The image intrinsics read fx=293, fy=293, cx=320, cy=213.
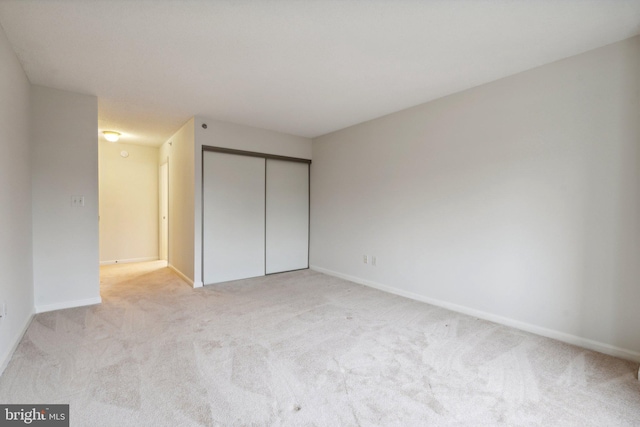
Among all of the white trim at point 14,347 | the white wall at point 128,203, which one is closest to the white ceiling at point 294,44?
the white trim at point 14,347

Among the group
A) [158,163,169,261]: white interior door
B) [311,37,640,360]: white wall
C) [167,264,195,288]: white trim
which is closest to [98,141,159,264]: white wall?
[158,163,169,261]: white interior door

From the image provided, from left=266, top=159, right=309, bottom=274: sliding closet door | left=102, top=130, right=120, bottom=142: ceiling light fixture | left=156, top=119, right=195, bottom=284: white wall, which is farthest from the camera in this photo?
left=266, top=159, right=309, bottom=274: sliding closet door

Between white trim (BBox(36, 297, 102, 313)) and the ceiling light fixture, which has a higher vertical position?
the ceiling light fixture

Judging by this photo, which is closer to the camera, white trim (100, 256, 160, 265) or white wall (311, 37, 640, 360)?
white wall (311, 37, 640, 360)

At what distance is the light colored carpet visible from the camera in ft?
5.41

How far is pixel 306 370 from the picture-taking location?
207 cm

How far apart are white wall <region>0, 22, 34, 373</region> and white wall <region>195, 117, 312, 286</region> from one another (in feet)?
5.55

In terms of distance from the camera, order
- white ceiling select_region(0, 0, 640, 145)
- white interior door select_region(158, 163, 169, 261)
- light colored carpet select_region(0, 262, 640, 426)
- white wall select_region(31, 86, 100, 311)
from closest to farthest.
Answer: light colored carpet select_region(0, 262, 640, 426) → white ceiling select_region(0, 0, 640, 145) → white wall select_region(31, 86, 100, 311) → white interior door select_region(158, 163, 169, 261)

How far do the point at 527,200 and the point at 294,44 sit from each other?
98.7 inches

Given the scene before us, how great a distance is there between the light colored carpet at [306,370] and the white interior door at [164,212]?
252 cm

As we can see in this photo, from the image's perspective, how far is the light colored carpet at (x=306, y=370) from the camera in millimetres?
1648

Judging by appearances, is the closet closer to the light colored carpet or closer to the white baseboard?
the light colored carpet

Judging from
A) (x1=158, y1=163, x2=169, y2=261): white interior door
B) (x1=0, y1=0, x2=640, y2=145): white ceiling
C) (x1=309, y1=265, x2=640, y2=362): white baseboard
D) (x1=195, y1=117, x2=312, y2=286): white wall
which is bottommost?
(x1=309, y1=265, x2=640, y2=362): white baseboard

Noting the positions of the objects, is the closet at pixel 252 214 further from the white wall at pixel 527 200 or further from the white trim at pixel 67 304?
the white wall at pixel 527 200
